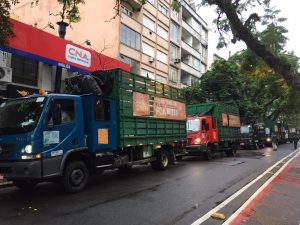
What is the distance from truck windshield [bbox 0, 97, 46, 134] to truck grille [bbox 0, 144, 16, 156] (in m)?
0.34

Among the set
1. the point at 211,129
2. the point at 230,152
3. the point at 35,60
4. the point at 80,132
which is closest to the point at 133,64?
the point at 230,152

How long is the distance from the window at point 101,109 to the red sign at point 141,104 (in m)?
1.48

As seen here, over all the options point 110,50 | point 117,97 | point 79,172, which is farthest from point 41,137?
point 110,50

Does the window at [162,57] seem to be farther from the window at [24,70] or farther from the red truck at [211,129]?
the window at [24,70]

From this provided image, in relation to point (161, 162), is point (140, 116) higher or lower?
higher

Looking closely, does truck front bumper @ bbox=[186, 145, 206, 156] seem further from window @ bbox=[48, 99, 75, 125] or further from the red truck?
window @ bbox=[48, 99, 75, 125]

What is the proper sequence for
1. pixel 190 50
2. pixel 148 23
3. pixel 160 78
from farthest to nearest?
1. pixel 190 50
2. pixel 160 78
3. pixel 148 23

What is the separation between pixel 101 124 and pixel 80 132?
88cm

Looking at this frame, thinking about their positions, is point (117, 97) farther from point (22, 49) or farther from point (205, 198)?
point (22, 49)

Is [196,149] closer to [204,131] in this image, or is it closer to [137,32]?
[204,131]

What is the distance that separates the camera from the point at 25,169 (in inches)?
308

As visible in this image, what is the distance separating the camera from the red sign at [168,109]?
518 inches

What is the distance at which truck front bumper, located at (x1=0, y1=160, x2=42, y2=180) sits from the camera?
781 centimetres

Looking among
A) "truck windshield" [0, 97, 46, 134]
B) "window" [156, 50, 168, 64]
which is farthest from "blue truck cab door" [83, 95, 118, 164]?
"window" [156, 50, 168, 64]
